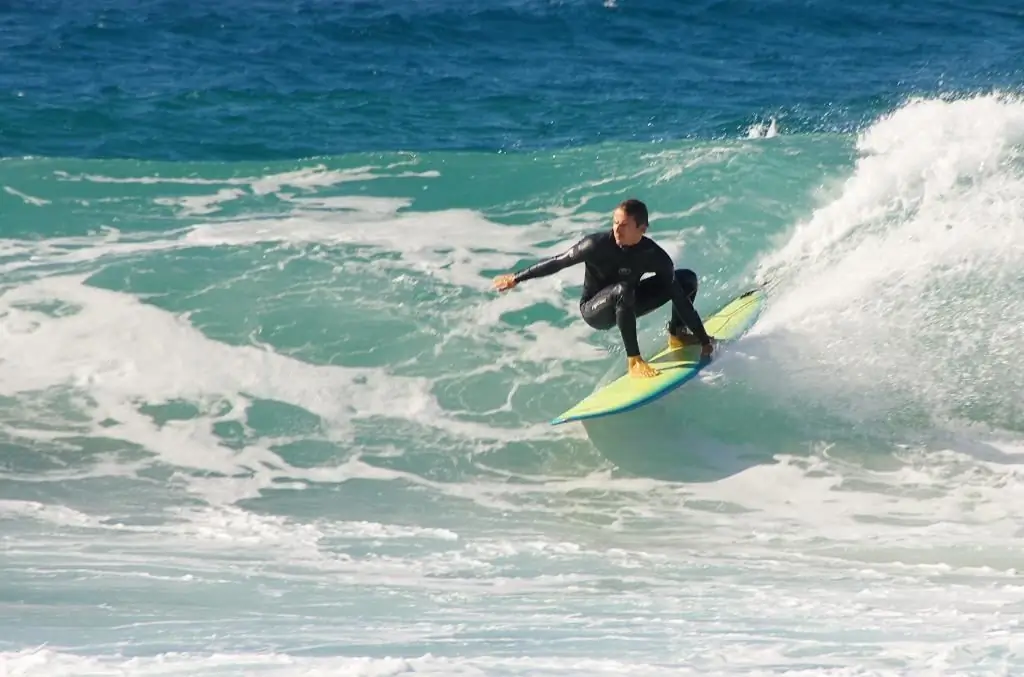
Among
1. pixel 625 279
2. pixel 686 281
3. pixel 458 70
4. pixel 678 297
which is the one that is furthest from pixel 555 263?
pixel 458 70

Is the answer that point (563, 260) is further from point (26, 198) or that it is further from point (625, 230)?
point (26, 198)

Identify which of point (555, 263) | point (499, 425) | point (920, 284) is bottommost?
point (499, 425)

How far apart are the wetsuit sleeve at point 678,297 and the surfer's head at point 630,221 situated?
26cm

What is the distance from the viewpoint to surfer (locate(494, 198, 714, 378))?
7848 millimetres

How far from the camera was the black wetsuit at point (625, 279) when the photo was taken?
25.8ft

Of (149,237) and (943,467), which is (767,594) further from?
(149,237)

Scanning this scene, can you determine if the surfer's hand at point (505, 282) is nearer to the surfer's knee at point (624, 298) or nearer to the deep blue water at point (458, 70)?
the surfer's knee at point (624, 298)

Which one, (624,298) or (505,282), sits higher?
(505,282)

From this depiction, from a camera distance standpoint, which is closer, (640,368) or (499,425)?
(640,368)

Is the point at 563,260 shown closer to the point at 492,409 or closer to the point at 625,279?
the point at 625,279

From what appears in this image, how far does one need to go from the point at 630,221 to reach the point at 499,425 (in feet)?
6.01

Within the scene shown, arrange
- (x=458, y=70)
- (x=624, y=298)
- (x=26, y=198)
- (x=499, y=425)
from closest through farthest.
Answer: (x=624, y=298)
(x=499, y=425)
(x=26, y=198)
(x=458, y=70)

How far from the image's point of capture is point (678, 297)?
313 inches

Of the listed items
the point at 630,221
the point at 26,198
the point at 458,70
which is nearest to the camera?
the point at 630,221
